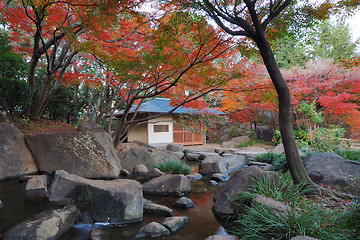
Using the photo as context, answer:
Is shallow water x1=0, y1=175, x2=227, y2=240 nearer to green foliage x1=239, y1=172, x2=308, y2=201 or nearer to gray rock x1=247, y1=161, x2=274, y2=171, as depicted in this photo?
green foliage x1=239, y1=172, x2=308, y2=201

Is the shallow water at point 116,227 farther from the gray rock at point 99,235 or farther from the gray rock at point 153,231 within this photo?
the gray rock at point 153,231

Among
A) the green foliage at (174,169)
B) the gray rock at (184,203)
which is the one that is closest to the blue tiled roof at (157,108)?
the green foliage at (174,169)

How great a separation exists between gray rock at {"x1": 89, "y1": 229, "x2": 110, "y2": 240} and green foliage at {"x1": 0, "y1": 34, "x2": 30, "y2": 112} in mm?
6755

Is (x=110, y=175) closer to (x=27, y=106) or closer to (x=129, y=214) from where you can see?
(x=129, y=214)

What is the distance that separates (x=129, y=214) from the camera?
3.75 m

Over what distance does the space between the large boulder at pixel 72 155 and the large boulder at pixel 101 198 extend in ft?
6.42

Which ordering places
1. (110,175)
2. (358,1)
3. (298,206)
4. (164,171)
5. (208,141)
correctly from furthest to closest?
(208,141)
(164,171)
(110,175)
(358,1)
(298,206)

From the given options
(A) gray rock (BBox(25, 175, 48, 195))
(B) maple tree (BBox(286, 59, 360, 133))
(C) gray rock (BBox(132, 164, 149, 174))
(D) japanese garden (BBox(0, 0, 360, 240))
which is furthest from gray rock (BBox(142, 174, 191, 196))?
(B) maple tree (BBox(286, 59, 360, 133))

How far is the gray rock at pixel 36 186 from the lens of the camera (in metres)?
4.92

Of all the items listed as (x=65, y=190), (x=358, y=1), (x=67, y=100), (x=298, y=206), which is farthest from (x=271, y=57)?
(x=67, y=100)

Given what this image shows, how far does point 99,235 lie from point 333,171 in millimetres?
4591

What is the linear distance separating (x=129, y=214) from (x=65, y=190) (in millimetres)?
1301

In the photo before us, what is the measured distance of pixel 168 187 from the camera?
215 inches

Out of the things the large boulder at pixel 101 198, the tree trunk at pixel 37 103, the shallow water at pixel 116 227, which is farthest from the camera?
the tree trunk at pixel 37 103
